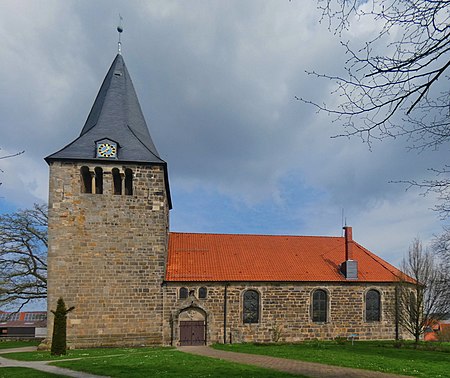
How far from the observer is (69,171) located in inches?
939

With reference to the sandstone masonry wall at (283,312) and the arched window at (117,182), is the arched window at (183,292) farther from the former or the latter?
the arched window at (117,182)

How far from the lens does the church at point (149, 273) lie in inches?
911

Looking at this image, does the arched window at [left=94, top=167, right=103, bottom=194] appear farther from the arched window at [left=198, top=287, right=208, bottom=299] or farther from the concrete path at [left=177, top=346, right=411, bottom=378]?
the concrete path at [left=177, top=346, right=411, bottom=378]

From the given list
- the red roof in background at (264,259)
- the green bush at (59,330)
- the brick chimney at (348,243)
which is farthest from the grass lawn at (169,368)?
the brick chimney at (348,243)

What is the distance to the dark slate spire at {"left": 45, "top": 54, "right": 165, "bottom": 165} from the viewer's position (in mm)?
24328

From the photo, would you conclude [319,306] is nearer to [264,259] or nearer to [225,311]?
[264,259]

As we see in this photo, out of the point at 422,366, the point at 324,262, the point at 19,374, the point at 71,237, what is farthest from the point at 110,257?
the point at 422,366

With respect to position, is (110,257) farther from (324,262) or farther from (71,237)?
(324,262)

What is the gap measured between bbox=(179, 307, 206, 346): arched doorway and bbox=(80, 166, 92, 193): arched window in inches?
350

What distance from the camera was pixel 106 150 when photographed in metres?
24.2

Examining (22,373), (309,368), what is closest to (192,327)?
(309,368)

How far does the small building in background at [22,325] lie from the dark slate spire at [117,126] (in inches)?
585

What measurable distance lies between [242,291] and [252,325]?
2.06 meters

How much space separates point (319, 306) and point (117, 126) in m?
16.5
